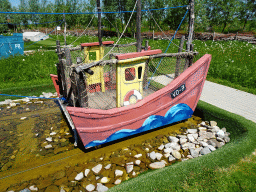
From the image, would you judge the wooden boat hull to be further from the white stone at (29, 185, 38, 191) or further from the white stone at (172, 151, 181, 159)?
the white stone at (29, 185, 38, 191)

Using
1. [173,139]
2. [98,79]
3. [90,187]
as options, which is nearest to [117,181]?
[90,187]

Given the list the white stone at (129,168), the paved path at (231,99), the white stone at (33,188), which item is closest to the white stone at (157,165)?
the white stone at (129,168)

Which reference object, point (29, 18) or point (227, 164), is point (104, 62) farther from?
point (29, 18)

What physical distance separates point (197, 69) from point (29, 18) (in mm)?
46981

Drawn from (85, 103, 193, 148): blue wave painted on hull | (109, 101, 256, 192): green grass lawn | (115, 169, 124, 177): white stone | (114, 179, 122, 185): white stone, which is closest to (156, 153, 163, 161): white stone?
(109, 101, 256, 192): green grass lawn

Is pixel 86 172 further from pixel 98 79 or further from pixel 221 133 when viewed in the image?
pixel 221 133

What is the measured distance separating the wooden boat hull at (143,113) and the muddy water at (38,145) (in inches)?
13.5

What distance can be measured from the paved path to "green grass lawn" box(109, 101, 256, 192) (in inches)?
66.8

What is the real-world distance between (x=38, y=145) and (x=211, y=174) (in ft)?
12.2

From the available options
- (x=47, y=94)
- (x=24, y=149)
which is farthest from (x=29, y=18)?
(x=24, y=149)

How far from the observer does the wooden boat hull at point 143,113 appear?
11.6ft

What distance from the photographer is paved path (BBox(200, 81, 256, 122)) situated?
5293 millimetres

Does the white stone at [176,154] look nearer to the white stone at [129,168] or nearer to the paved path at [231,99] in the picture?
the white stone at [129,168]

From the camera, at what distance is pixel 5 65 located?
8328mm
